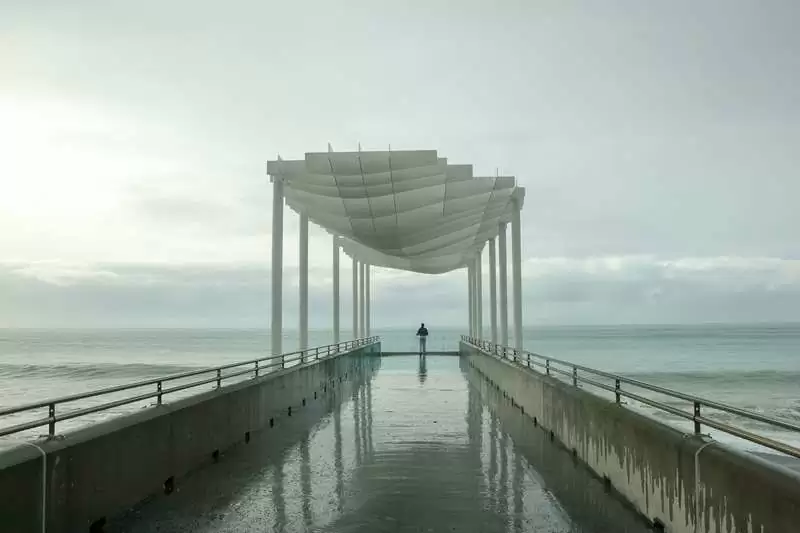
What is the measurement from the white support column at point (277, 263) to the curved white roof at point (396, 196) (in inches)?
20.1

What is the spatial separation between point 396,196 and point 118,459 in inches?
608

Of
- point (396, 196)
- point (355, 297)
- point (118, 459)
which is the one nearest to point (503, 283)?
point (396, 196)

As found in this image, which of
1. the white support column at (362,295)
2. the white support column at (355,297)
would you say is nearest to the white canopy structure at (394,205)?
the white support column at (355,297)

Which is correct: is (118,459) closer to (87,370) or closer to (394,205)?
(394,205)

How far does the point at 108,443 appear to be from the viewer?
22.0 feet

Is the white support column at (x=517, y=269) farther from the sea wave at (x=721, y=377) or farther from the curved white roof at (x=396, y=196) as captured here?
the sea wave at (x=721, y=377)

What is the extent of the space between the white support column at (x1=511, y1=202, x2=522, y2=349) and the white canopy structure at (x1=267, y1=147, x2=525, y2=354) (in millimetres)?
34

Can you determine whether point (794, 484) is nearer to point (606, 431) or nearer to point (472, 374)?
point (606, 431)

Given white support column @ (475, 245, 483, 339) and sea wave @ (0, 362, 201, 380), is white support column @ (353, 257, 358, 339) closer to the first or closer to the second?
white support column @ (475, 245, 483, 339)

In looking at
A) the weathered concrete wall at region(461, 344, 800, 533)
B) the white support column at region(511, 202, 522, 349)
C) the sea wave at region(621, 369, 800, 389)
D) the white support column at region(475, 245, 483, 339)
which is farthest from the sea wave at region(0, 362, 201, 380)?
the weathered concrete wall at region(461, 344, 800, 533)

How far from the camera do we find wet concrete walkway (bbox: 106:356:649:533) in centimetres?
663

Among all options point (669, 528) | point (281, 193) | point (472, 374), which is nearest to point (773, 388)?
point (472, 374)

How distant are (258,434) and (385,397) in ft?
24.3

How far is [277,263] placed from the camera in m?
18.8
